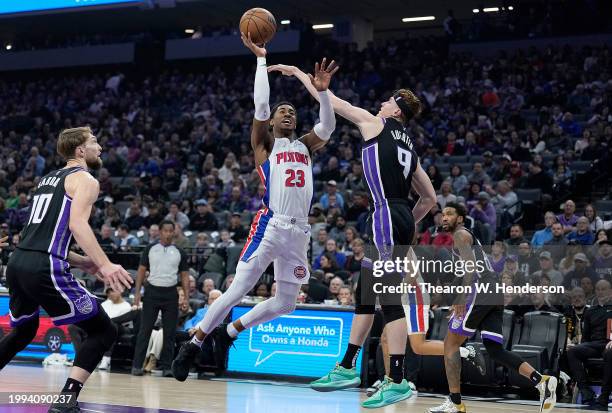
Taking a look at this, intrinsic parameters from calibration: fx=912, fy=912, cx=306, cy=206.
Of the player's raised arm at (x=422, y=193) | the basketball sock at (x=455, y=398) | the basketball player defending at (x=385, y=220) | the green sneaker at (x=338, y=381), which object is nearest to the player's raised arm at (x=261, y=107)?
the basketball player defending at (x=385, y=220)

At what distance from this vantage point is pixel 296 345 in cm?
1341

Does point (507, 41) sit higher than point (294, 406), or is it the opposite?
point (507, 41)

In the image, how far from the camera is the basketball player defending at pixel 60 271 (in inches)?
265

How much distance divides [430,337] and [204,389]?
3.32 meters

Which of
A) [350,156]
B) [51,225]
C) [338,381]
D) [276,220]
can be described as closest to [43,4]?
[350,156]

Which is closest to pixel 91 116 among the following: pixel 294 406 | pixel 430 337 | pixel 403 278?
pixel 430 337

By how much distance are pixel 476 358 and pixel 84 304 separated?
6210 millimetres

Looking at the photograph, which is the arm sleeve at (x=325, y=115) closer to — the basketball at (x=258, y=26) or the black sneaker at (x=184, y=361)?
the basketball at (x=258, y=26)

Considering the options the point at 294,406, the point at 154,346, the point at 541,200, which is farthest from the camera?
the point at 541,200

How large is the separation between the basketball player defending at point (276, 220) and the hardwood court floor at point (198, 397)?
1284 millimetres

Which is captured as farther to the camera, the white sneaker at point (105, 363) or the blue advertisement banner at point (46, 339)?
the blue advertisement banner at point (46, 339)

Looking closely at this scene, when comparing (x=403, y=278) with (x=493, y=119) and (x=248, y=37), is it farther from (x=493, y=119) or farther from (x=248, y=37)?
(x=493, y=119)

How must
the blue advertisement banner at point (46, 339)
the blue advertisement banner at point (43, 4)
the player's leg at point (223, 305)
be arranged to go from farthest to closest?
the blue advertisement banner at point (43, 4) < the blue advertisement banner at point (46, 339) < the player's leg at point (223, 305)

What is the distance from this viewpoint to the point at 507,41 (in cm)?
2542
